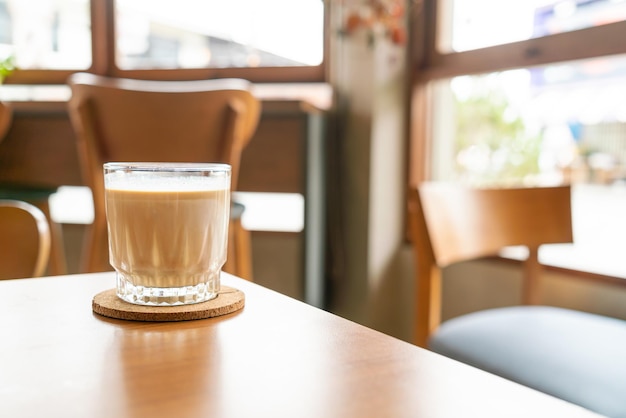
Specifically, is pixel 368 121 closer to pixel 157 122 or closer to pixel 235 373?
pixel 157 122

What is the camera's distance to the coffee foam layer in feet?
1.60

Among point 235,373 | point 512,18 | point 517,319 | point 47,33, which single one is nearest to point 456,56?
point 512,18

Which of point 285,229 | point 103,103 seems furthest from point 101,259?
point 285,229

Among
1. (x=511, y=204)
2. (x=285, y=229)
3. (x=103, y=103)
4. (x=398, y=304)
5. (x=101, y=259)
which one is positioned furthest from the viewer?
(x=285, y=229)

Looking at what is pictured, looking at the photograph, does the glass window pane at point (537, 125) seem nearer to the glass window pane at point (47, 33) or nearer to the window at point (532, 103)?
the window at point (532, 103)

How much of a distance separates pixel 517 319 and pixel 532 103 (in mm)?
955

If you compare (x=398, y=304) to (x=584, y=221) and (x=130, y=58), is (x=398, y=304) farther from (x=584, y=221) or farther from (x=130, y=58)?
(x=130, y=58)

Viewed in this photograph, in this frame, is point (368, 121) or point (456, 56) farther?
point (368, 121)

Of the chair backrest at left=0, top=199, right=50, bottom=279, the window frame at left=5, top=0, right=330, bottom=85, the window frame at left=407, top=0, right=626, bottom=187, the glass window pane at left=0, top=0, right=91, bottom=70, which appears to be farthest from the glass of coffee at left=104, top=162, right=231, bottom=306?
the glass window pane at left=0, top=0, right=91, bottom=70

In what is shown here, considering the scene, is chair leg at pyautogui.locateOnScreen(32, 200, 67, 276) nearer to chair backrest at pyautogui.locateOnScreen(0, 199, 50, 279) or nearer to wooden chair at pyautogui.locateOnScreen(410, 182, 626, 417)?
chair backrest at pyautogui.locateOnScreen(0, 199, 50, 279)

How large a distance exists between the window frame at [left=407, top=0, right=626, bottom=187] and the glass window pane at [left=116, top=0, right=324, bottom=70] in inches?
19.1

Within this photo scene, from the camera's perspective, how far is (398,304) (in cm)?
232

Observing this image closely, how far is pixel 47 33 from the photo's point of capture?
2820 mm

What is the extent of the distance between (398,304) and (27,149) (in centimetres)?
163
